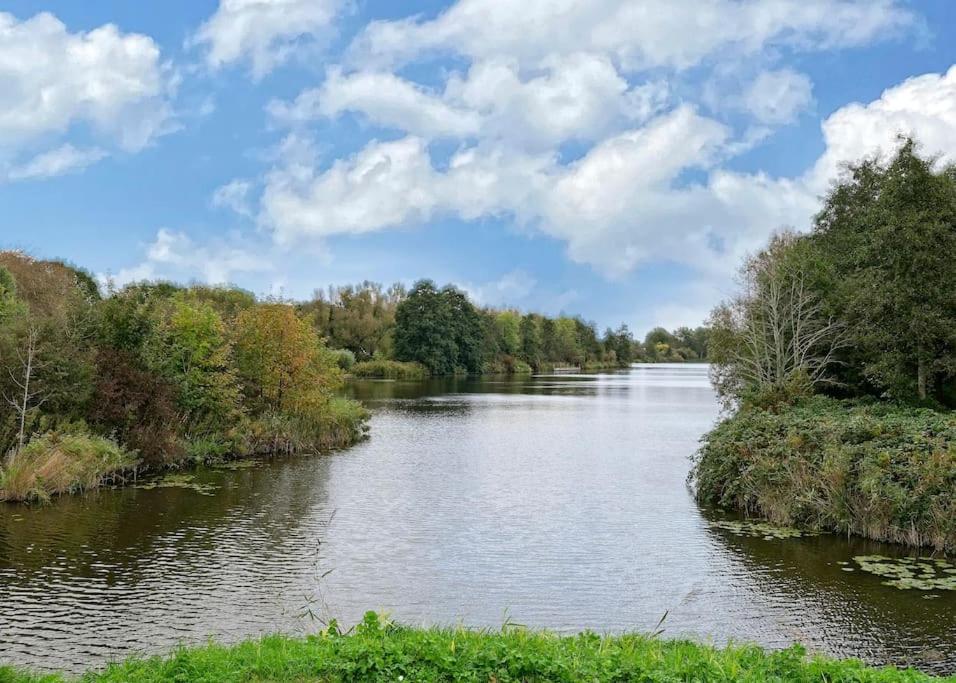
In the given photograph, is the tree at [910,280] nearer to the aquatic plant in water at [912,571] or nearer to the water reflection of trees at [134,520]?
the aquatic plant in water at [912,571]

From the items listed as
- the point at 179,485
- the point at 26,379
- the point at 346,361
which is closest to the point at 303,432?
the point at 179,485

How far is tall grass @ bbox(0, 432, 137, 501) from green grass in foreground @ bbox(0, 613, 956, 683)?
1386 centimetres

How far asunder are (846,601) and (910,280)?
1670 centimetres

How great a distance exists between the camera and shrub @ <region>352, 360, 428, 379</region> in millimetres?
96938

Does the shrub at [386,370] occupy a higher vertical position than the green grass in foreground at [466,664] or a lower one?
higher

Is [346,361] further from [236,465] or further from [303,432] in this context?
[236,465]

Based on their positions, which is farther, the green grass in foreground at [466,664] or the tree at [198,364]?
the tree at [198,364]

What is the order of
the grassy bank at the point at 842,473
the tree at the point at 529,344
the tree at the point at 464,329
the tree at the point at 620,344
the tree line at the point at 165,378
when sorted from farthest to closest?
the tree at the point at 620,344, the tree at the point at 529,344, the tree at the point at 464,329, the tree line at the point at 165,378, the grassy bank at the point at 842,473

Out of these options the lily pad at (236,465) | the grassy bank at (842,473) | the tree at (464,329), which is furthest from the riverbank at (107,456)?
the tree at (464,329)

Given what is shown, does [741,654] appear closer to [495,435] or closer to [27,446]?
[27,446]

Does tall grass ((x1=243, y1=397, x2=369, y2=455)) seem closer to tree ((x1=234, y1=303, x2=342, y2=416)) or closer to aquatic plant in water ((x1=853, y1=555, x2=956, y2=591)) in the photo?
tree ((x1=234, y1=303, x2=342, y2=416))

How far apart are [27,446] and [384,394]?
47076mm

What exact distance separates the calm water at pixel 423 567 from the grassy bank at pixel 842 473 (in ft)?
2.51

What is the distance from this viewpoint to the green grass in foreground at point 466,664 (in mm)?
7059
